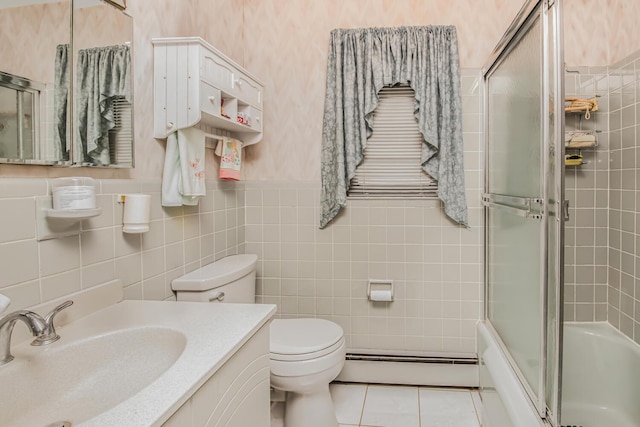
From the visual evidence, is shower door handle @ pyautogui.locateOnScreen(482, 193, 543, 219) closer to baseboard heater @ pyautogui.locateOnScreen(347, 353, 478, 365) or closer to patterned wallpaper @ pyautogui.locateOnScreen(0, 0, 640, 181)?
patterned wallpaper @ pyautogui.locateOnScreen(0, 0, 640, 181)

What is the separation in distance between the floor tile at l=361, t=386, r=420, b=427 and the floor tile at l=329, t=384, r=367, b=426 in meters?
0.03

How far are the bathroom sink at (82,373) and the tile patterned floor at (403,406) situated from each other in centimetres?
129

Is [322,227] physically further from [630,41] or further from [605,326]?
[630,41]

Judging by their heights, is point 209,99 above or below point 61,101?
above

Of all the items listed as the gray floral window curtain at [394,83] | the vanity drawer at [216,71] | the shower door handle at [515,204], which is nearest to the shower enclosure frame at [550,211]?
the shower door handle at [515,204]

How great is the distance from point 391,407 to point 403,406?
0.22ft

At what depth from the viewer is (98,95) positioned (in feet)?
4.29

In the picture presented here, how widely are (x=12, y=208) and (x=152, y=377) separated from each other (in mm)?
534

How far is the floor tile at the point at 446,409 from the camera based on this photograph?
2.04 m

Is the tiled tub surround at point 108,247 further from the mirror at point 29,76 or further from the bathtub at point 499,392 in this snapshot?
the bathtub at point 499,392

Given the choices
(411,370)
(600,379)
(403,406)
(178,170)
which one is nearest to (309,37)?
(178,170)

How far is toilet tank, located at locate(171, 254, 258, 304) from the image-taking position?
1.71 meters

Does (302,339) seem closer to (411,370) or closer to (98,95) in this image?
(411,370)

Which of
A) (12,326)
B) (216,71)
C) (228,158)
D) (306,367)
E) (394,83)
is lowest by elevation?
(306,367)
